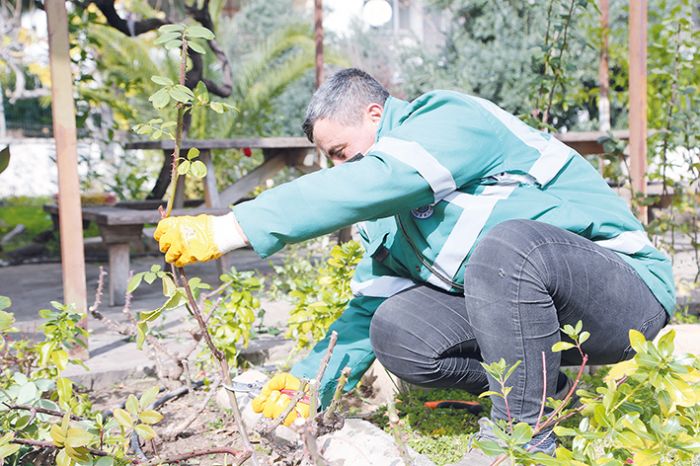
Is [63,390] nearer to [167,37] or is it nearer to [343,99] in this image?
[167,37]

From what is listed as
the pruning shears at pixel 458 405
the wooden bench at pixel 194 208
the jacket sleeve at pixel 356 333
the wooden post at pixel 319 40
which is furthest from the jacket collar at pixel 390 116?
the wooden post at pixel 319 40

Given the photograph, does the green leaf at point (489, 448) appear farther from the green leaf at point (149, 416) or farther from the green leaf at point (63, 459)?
the green leaf at point (63, 459)

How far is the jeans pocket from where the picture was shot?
208 centimetres

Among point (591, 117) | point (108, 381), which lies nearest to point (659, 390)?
point (108, 381)

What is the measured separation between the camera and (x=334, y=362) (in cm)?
238

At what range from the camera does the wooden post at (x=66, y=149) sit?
317cm

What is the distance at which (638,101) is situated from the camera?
13.9 feet

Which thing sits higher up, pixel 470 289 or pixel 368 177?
pixel 368 177

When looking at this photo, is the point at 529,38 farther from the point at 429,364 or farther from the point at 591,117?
the point at 429,364

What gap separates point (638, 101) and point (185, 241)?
3.12 meters

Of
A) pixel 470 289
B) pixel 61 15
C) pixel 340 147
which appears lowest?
pixel 470 289

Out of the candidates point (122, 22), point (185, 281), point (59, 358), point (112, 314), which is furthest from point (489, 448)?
point (122, 22)

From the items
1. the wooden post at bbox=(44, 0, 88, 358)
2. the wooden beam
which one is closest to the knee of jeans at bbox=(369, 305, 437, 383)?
the wooden post at bbox=(44, 0, 88, 358)

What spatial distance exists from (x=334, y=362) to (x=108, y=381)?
1148mm
